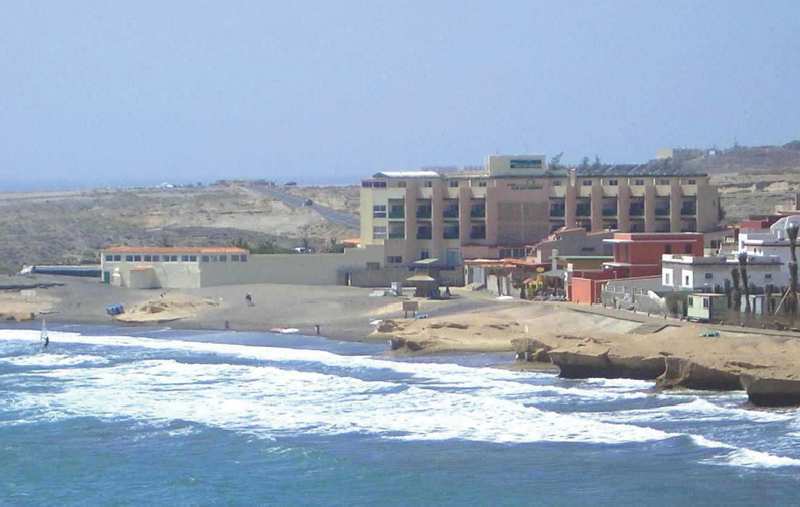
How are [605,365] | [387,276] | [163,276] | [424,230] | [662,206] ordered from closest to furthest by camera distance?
[605,365]
[387,276]
[163,276]
[662,206]
[424,230]

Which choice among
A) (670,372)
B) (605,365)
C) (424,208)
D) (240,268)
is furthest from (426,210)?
(670,372)

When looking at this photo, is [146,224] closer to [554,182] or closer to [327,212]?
[327,212]

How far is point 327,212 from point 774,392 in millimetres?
106405

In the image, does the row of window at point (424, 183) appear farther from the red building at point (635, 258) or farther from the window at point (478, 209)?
the red building at point (635, 258)

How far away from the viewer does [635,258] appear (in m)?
70.4

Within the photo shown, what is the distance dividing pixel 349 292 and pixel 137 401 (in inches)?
1217

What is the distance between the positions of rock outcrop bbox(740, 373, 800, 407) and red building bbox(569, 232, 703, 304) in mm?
24643

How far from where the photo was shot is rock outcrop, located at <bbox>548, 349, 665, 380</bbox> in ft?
165

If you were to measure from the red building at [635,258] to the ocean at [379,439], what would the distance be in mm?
12922

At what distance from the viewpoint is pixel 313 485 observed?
37469mm

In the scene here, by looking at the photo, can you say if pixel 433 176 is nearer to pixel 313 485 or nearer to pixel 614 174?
pixel 614 174

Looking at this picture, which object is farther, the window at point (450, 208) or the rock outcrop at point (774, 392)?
the window at point (450, 208)

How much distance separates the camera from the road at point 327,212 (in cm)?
13512

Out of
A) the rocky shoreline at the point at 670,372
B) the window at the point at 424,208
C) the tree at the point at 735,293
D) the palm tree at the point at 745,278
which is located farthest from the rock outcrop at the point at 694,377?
the window at the point at 424,208
